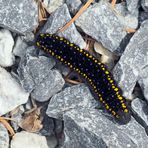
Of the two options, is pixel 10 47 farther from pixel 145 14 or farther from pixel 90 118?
pixel 145 14

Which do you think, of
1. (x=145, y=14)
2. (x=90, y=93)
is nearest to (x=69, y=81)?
(x=90, y=93)

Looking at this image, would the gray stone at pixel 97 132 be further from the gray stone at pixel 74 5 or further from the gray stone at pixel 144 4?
the gray stone at pixel 144 4

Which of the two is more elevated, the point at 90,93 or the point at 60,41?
the point at 60,41

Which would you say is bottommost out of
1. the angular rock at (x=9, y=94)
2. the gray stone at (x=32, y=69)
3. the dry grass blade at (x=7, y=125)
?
the dry grass blade at (x=7, y=125)

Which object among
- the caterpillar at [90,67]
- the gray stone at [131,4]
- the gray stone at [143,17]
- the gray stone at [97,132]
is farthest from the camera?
the gray stone at [143,17]

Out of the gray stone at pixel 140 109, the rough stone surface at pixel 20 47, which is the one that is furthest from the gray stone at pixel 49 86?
the gray stone at pixel 140 109
